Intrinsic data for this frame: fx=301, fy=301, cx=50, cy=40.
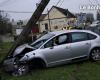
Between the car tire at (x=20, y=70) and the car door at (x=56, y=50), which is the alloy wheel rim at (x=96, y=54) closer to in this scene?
the car door at (x=56, y=50)

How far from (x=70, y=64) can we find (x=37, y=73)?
6.86 feet

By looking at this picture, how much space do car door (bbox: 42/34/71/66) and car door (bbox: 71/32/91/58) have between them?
11.2 inches

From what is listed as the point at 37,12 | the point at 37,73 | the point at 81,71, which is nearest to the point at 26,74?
the point at 37,73

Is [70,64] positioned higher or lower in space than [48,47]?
lower

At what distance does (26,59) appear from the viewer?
12.5 metres

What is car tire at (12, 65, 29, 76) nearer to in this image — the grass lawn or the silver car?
the silver car

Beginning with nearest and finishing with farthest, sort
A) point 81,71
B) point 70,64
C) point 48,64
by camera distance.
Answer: point 81,71 → point 48,64 → point 70,64

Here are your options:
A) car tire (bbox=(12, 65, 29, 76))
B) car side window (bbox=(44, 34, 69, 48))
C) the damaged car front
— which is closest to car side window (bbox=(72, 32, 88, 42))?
car side window (bbox=(44, 34, 69, 48))

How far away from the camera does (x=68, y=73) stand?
466 inches

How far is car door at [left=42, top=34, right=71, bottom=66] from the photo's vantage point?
12.9 meters

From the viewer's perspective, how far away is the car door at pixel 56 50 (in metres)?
12.9

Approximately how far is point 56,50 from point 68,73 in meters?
1.50

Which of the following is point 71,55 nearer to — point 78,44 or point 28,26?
point 78,44

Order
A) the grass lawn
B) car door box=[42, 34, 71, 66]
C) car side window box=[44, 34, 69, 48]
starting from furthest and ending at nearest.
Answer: car side window box=[44, 34, 69, 48]
car door box=[42, 34, 71, 66]
the grass lawn
